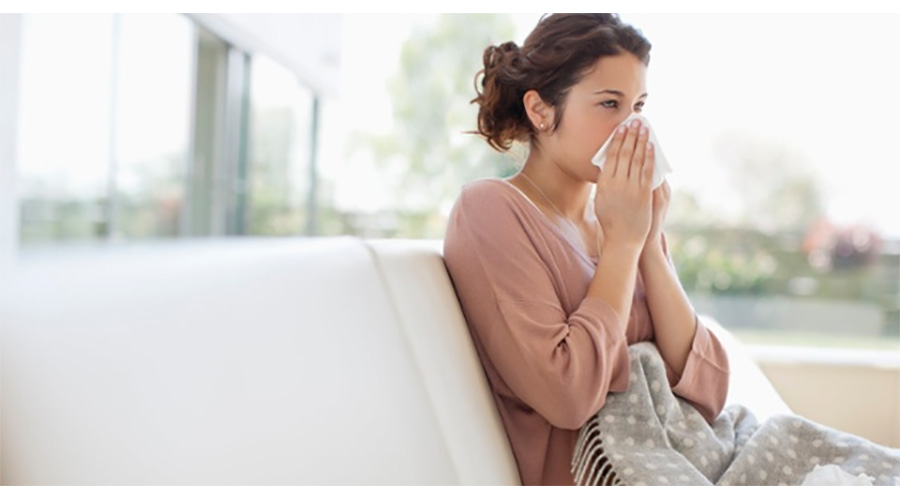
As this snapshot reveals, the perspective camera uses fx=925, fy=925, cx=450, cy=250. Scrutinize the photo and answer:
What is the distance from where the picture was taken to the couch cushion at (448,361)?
105 cm

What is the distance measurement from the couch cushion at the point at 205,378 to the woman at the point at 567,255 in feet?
0.84

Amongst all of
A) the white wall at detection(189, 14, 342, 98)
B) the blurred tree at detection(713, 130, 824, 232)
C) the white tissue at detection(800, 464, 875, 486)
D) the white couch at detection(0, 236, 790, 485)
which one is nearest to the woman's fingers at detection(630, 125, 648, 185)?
the white couch at detection(0, 236, 790, 485)

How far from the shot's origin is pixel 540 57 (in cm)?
149

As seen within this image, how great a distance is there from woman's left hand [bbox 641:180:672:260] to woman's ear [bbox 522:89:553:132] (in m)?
0.20

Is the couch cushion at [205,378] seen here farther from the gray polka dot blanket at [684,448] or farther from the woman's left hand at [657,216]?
the woman's left hand at [657,216]

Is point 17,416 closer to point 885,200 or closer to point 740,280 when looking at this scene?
point 740,280

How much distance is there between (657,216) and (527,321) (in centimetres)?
33

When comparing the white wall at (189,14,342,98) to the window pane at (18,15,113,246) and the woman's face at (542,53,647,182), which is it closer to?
the window pane at (18,15,113,246)

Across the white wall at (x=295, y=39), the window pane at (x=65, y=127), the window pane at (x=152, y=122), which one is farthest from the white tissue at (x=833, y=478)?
the white wall at (x=295, y=39)

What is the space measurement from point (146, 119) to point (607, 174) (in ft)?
11.8

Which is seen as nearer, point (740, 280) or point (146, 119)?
point (146, 119)

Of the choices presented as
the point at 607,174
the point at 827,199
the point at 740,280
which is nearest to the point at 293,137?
the point at 740,280

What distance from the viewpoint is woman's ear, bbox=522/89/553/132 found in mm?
1498

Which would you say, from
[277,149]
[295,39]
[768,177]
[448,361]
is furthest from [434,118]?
[448,361]
